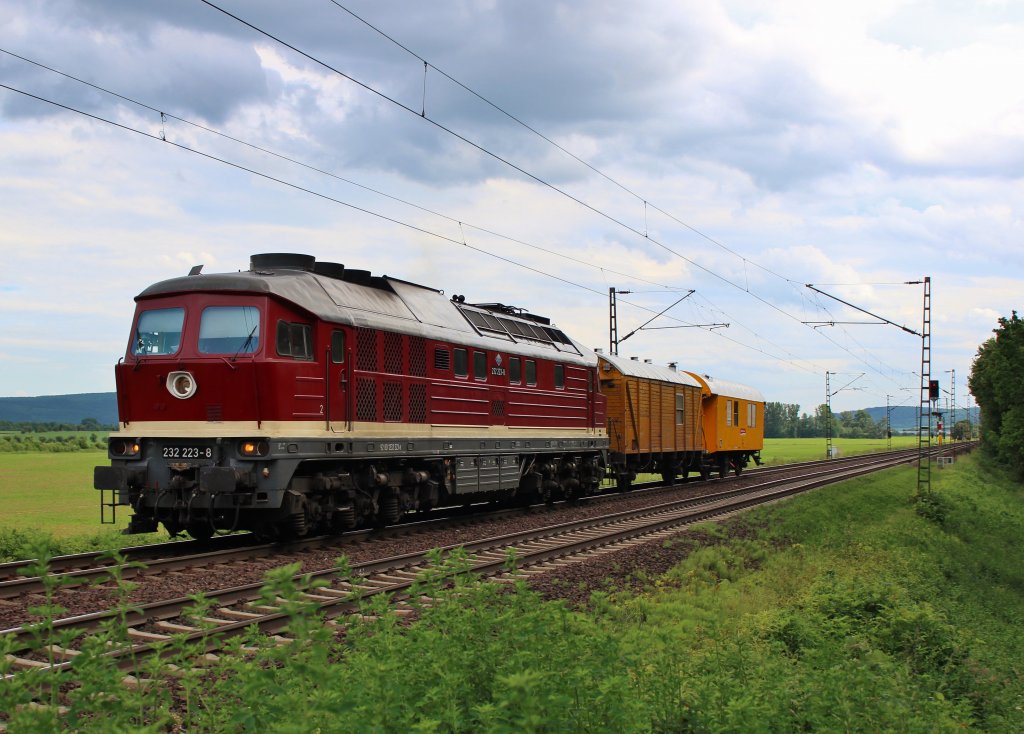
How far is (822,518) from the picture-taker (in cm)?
2248

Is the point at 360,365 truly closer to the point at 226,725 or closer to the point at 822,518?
the point at 226,725

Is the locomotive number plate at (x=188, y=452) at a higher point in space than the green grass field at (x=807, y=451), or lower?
higher

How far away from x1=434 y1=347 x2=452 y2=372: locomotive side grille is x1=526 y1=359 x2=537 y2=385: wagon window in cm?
374

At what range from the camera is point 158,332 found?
14.8 meters

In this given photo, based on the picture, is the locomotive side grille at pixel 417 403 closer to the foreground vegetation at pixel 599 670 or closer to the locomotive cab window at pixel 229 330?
the locomotive cab window at pixel 229 330

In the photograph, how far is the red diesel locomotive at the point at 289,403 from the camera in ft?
45.9

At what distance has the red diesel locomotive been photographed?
1400 centimetres

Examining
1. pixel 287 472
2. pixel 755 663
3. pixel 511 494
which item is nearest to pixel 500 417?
pixel 511 494

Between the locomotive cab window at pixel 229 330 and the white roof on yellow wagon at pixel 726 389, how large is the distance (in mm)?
26161

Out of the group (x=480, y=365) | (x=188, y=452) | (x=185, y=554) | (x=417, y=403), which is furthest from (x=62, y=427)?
(x=188, y=452)

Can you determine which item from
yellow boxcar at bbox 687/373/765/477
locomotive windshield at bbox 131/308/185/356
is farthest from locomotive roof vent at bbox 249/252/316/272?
yellow boxcar at bbox 687/373/765/477

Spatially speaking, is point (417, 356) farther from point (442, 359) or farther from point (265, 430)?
point (265, 430)

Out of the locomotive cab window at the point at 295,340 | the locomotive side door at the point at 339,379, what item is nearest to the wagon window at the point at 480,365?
the locomotive side door at the point at 339,379

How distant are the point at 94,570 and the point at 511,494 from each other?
41.4ft
